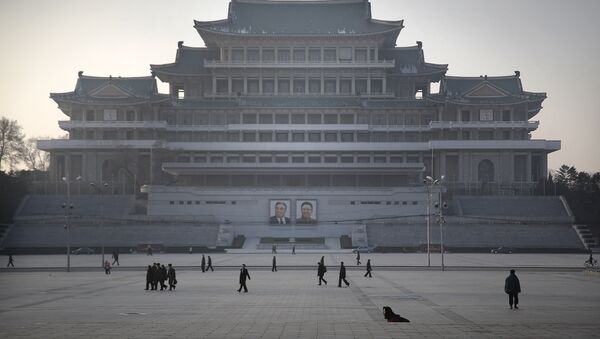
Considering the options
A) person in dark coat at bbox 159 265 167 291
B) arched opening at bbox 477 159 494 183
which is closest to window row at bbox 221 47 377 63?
arched opening at bbox 477 159 494 183

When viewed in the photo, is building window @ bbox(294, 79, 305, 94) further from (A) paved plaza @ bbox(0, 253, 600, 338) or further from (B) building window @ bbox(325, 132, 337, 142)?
(A) paved plaza @ bbox(0, 253, 600, 338)

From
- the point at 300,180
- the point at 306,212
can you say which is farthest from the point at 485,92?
the point at 306,212

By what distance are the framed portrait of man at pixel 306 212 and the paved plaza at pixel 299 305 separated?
39.7 metres

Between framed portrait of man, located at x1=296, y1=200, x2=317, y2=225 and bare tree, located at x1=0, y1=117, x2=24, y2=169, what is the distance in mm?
36464

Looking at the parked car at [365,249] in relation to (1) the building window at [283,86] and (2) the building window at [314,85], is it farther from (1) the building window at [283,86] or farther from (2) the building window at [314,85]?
(1) the building window at [283,86]

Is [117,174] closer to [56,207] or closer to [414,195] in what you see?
[56,207]

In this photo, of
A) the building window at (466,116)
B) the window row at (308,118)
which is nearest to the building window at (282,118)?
the window row at (308,118)

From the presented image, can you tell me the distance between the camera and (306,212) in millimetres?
94188

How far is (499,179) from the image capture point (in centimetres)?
10244

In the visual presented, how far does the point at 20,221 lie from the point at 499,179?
189ft

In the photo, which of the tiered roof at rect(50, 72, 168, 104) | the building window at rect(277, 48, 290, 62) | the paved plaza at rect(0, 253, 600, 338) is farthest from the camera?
the building window at rect(277, 48, 290, 62)

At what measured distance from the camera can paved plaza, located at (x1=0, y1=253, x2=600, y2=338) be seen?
23156mm

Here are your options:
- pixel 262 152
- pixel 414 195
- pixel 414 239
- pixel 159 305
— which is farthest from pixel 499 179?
pixel 159 305

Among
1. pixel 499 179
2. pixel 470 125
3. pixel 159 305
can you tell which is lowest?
pixel 159 305
